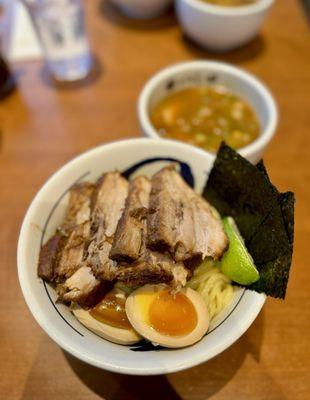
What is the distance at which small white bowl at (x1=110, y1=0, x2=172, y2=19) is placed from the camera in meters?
2.50

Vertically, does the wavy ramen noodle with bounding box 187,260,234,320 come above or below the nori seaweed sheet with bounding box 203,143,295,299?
below

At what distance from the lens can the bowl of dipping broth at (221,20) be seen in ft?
6.99

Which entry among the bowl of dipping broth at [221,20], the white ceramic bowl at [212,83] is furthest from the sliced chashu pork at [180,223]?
the bowl of dipping broth at [221,20]

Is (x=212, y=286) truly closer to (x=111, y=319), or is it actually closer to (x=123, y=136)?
(x=111, y=319)

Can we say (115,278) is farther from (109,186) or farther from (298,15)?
(298,15)

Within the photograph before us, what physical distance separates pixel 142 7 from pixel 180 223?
1899 mm

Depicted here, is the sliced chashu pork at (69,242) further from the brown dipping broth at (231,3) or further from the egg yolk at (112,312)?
the brown dipping broth at (231,3)

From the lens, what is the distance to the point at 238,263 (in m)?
1.18

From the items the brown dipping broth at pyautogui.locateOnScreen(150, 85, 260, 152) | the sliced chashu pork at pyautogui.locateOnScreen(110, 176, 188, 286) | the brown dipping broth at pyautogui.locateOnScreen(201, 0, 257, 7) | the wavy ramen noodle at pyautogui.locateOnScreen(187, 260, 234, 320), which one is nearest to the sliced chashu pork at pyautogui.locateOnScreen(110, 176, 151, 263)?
the sliced chashu pork at pyautogui.locateOnScreen(110, 176, 188, 286)

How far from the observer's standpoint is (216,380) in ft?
4.21

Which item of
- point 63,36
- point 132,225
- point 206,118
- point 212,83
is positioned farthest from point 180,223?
point 63,36

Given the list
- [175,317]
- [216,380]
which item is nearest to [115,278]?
[175,317]

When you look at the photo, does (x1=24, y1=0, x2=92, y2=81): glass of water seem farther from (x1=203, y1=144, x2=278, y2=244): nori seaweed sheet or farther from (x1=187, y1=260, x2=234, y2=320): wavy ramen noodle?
(x1=187, y1=260, x2=234, y2=320): wavy ramen noodle

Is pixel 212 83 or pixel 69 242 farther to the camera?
pixel 212 83
